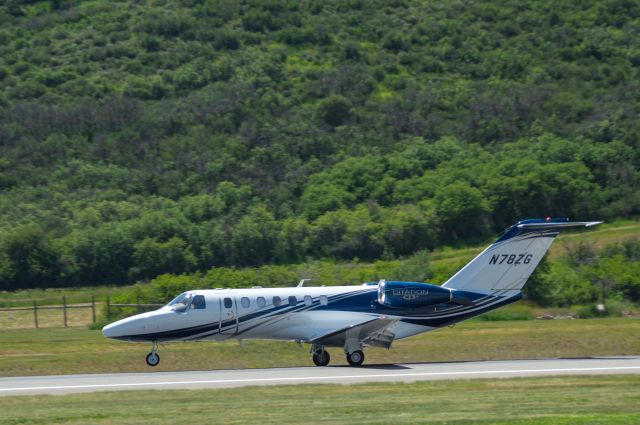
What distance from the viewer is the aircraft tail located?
31156 mm

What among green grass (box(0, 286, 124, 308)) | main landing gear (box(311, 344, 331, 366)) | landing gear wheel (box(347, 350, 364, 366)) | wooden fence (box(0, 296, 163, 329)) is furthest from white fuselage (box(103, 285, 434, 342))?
green grass (box(0, 286, 124, 308))

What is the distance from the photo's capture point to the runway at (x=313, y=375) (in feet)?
84.7

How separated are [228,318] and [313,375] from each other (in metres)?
3.70

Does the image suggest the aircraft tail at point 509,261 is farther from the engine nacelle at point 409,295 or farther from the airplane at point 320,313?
the engine nacelle at point 409,295

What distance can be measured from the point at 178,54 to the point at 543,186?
39.9 metres

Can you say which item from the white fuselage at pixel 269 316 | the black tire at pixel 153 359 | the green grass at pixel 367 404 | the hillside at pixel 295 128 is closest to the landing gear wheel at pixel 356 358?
the white fuselage at pixel 269 316

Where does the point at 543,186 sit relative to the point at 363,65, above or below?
below

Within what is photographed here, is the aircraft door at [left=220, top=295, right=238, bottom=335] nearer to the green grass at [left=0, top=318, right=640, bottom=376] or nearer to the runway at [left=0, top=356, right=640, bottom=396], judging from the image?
the runway at [left=0, top=356, right=640, bottom=396]

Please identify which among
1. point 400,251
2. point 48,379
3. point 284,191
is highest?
point 284,191

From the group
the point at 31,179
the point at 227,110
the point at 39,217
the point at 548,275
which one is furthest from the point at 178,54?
the point at 548,275

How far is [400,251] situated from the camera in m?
65.2

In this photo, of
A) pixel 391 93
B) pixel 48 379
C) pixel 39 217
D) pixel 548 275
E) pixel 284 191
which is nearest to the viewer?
pixel 48 379

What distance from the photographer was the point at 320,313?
30.4 m

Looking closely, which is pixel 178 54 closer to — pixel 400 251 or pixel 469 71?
pixel 469 71
